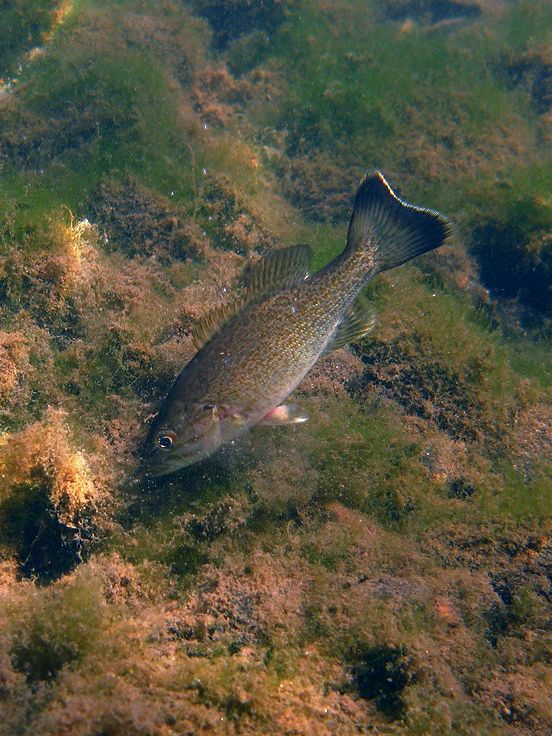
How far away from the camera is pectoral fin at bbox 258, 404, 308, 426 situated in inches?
167

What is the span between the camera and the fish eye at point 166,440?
3947mm

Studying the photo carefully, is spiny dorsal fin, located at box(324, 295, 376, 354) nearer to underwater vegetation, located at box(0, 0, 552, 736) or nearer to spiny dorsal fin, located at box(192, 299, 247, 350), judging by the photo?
underwater vegetation, located at box(0, 0, 552, 736)

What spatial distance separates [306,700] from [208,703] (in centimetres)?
66

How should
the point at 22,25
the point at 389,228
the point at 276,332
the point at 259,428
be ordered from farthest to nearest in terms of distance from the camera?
1. the point at 22,25
2. the point at 389,228
3. the point at 259,428
4. the point at 276,332

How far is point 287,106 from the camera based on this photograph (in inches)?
342

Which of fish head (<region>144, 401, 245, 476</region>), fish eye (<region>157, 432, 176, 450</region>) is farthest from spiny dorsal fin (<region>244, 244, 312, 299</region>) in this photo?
fish eye (<region>157, 432, 176, 450</region>)

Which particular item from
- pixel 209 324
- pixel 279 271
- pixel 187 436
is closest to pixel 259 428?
pixel 187 436

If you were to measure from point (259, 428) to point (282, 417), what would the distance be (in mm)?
459

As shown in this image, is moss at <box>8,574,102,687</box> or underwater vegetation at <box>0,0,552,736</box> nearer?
moss at <box>8,574,102,687</box>

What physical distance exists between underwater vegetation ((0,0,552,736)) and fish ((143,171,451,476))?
0.50 metres

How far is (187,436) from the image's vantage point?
396cm

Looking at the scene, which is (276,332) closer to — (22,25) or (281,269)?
(281,269)

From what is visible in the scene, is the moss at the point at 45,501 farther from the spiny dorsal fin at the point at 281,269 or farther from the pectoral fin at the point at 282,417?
the spiny dorsal fin at the point at 281,269

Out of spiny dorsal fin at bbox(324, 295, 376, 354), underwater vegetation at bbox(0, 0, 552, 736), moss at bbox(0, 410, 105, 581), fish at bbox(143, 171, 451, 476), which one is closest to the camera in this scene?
underwater vegetation at bbox(0, 0, 552, 736)
